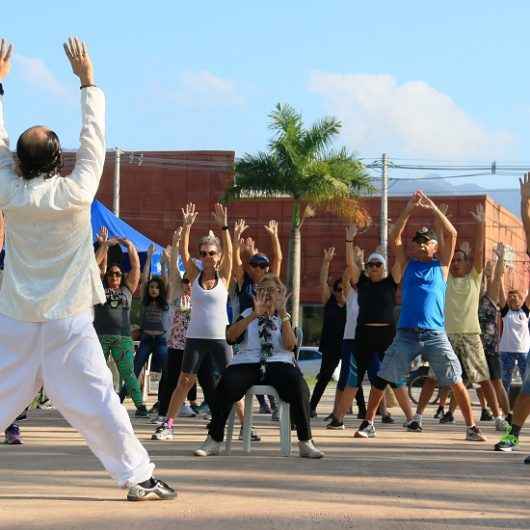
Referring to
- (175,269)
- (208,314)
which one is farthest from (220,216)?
(175,269)

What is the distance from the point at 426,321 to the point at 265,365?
8.30 feet

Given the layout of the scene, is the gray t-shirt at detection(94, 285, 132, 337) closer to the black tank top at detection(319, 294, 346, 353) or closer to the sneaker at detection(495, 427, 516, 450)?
the black tank top at detection(319, 294, 346, 353)

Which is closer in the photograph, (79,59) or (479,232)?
(79,59)

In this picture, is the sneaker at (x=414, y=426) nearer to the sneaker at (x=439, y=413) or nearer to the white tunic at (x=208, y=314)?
the sneaker at (x=439, y=413)

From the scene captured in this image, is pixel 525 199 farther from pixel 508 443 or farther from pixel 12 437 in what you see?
pixel 12 437

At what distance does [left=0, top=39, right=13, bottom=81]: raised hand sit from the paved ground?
7.81 ft

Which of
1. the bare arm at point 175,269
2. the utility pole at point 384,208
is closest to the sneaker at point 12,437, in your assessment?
the bare arm at point 175,269

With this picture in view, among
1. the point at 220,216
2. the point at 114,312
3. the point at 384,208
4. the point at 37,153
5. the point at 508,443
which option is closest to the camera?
the point at 37,153

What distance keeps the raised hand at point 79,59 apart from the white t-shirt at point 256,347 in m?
4.65

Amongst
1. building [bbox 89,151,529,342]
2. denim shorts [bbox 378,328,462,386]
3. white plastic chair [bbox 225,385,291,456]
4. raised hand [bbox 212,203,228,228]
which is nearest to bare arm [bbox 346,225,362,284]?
denim shorts [bbox 378,328,462,386]

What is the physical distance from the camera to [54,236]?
25.2 feet

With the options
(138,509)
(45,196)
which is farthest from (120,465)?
(45,196)

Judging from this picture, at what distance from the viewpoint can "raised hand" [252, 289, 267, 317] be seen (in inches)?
475

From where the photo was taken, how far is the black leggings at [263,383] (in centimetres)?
1165
